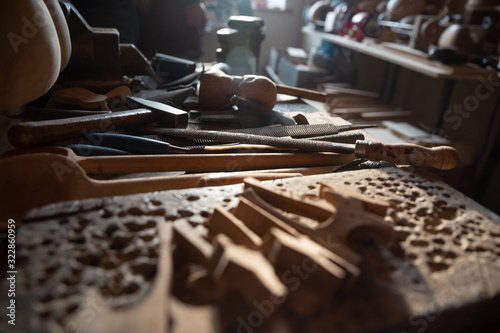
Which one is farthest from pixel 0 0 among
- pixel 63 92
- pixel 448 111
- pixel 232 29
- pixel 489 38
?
pixel 448 111

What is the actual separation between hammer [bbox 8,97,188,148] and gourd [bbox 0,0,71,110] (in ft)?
0.33

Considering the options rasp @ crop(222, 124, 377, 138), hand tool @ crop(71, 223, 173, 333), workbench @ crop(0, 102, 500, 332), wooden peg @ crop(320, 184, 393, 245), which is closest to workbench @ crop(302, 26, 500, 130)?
rasp @ crop(222, 124, 377, 138)

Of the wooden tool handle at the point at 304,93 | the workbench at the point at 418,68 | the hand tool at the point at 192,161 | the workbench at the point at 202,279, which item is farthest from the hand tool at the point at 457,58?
the workbench at the point at 202,279

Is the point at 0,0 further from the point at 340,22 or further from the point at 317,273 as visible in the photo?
the point at 340,22

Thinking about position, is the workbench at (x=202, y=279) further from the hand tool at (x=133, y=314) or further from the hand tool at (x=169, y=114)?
the hand tool at (x=169, y=114)

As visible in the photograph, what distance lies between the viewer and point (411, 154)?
0.99 metres

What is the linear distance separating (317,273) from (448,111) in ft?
11.2

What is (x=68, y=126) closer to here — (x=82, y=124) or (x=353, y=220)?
(x=82, y=124)

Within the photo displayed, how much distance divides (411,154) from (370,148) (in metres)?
0.12

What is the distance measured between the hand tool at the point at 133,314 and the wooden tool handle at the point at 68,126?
2.21 feet

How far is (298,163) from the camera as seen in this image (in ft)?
3.75

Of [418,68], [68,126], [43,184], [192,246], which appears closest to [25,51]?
[68,126]

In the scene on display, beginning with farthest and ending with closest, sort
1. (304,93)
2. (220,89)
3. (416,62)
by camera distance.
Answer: (416,62)
(304,93)
(220,89)

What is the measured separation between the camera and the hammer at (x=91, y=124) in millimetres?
970
